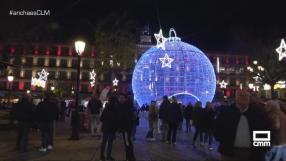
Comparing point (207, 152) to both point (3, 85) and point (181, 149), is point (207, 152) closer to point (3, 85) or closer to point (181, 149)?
point (181, 149)

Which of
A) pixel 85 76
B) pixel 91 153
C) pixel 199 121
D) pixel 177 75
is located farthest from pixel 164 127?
pixel 85 76

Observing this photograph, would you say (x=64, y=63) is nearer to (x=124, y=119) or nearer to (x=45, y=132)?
(x=45, y=132)

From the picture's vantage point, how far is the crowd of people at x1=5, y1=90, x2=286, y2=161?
5.41 m

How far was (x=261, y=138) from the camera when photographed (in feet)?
18.5

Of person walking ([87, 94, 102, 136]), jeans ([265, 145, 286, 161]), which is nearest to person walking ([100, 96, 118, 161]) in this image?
jeans ([265, 145, 286, 161])

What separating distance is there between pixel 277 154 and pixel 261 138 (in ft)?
3.42

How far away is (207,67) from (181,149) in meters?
26.0

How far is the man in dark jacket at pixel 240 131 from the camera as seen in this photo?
5.38 meters

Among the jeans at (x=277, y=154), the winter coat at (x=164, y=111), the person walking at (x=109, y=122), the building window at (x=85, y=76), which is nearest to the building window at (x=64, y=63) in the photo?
the building window at (x=85, y=76)

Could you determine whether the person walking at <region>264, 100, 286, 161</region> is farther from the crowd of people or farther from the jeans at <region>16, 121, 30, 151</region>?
the jeans at <region>16, 121, 30, 151</region>

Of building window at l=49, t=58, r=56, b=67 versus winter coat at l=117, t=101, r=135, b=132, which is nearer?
winter coat at l=117, t=101, r=135, b=132

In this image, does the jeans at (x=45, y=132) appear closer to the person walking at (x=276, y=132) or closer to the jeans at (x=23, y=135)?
the jeans at (x=23, y=135)

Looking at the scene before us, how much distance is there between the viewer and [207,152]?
12781mm

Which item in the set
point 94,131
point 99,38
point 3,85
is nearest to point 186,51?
point 99,38
